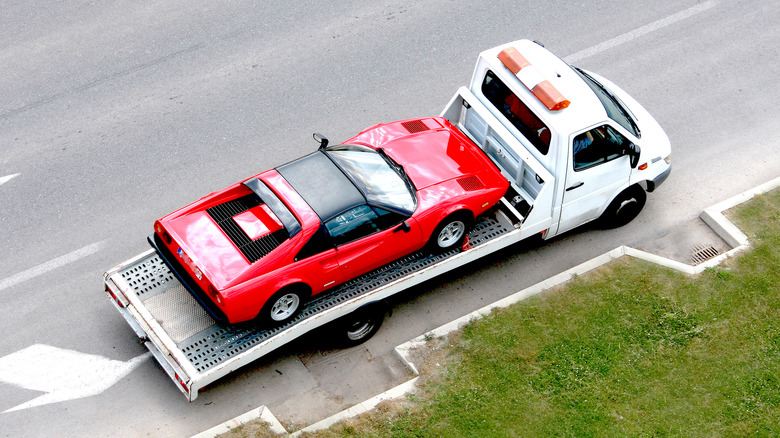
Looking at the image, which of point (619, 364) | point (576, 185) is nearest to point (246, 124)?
point (576, 185)

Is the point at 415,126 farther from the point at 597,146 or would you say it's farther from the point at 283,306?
the point at 283,306

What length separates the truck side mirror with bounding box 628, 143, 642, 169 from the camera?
10.7 meters

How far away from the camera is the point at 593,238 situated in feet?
37.8

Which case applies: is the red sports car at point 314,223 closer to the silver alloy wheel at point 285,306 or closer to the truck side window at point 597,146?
the silver alloy wheel at point 285,306

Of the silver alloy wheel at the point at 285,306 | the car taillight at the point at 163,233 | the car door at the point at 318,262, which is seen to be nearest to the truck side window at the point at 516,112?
the car door at the point at 318,262

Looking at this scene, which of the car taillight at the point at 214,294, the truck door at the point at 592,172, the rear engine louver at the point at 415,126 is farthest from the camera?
the rear engine louver at the point at 415,126

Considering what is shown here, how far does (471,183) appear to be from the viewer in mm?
10281

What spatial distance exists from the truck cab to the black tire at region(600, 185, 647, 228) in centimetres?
2

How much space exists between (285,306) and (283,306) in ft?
0.12

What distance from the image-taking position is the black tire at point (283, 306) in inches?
362

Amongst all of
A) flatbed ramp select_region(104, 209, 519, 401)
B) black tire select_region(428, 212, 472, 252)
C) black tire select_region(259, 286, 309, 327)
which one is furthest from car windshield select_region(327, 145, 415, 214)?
black tire select_region(259, 286, 309, 327)

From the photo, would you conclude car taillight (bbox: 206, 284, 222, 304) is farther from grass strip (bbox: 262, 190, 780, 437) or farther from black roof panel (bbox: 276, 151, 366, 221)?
grass strip (bbox: 262, 190, 780, 437)

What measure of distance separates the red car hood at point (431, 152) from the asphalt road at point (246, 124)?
1.46 m

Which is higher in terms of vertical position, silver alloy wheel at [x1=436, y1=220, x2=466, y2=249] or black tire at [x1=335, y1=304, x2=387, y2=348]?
silver alloy wheel at [x1=436, y1=220, x2=466, y2=249]
